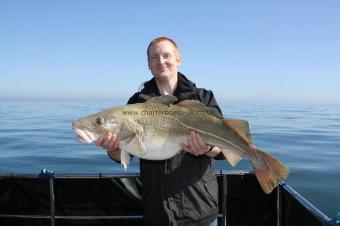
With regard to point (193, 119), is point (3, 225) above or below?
below

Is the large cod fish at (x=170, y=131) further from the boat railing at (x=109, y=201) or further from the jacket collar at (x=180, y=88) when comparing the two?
the boat railing at (x=109, y=201)

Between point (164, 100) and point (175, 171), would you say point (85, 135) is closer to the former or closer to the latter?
point (164, 100)

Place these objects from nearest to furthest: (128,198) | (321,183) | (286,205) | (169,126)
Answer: (169,126), (286,205), (128,198), (321,183)

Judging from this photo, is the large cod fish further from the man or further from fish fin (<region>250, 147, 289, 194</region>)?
the man

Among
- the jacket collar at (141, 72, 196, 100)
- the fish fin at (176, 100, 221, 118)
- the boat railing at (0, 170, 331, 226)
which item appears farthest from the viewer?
the boat railing at (0, 170, 331, 226)

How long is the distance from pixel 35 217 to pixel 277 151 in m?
13.5

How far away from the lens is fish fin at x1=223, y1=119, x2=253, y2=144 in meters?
4.45

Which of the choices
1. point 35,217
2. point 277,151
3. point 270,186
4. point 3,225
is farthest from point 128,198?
point 277,151

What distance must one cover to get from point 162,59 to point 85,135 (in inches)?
A: 47.4

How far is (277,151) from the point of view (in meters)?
18.0

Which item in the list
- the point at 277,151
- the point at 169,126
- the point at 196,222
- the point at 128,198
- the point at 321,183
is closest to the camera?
the point at 196,222

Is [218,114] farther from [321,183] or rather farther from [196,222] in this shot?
[321,183]

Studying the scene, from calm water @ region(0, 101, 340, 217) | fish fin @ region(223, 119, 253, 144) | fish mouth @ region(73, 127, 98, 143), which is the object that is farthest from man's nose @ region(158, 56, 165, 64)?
calm water @ region(0, 101, 340, 217)

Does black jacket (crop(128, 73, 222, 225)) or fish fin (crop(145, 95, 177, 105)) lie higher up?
fish fin (crop(145, 95, 177, 105))
